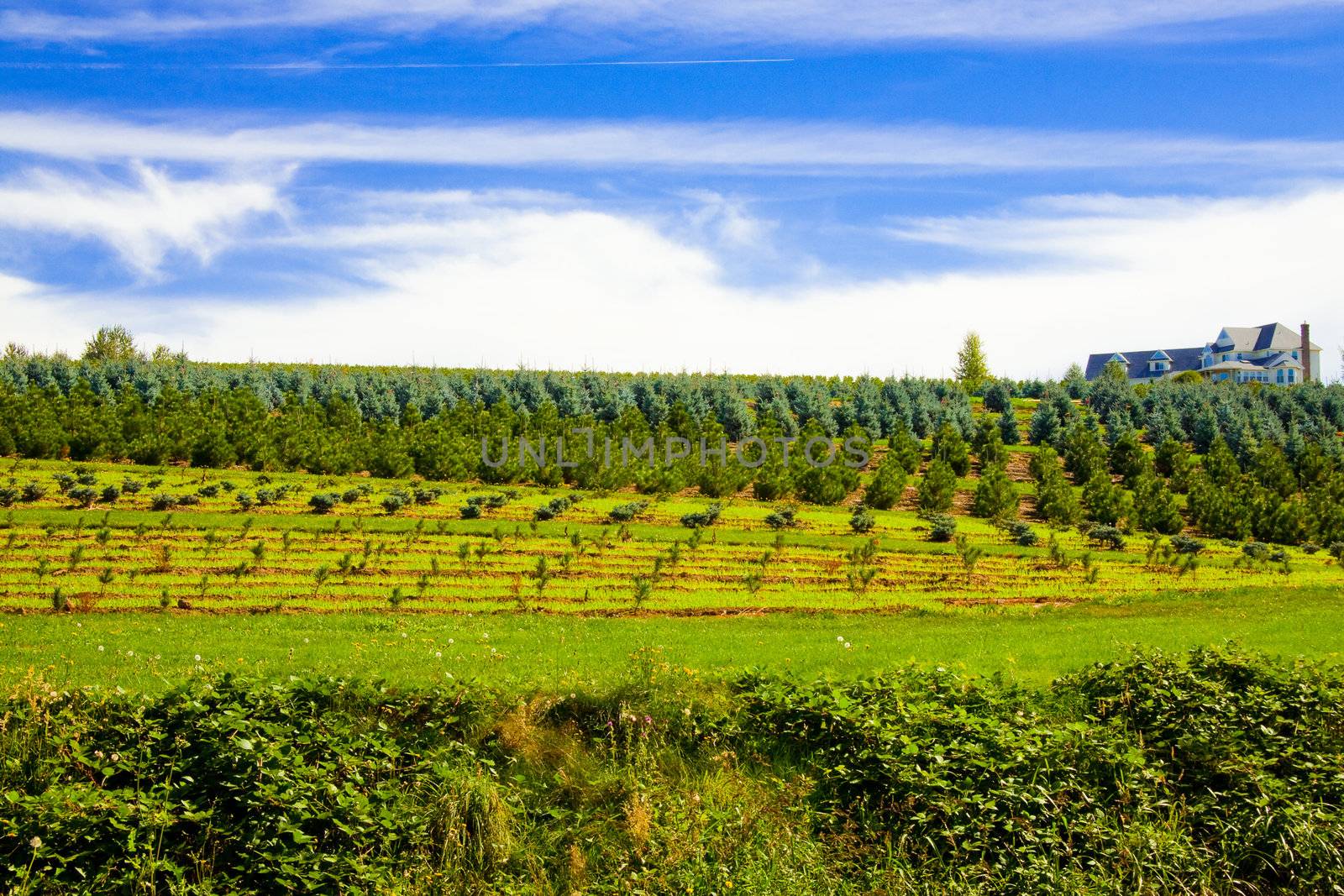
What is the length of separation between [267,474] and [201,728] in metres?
26.6

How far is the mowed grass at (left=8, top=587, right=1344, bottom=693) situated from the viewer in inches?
428

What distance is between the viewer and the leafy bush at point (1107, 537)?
27703 millimetres

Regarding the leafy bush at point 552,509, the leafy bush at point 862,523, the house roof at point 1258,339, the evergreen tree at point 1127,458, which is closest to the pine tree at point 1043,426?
the evergreen tree at point 1127,458

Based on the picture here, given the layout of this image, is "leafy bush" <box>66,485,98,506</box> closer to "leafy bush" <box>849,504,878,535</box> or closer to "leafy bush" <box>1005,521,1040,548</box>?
"leafy bush" <box>849,504,878,535</box>

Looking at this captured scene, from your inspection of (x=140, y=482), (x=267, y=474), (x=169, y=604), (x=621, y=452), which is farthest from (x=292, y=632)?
(x=621, y=452)

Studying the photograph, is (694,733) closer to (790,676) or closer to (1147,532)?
(790,676)

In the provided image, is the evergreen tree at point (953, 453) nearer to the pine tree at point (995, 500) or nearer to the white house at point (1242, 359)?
the pine tree at point (995, 500)

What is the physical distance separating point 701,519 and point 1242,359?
84335 mm

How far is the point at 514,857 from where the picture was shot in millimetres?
7883

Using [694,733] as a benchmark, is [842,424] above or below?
above

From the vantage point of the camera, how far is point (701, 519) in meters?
27.8

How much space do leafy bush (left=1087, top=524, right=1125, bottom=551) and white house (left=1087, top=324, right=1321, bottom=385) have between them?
202ft

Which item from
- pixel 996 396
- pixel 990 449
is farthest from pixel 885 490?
pixel 996 396

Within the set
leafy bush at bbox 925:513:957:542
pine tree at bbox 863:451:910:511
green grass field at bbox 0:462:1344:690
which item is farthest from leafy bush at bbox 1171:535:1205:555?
pine tree at bbox 863:451:910:511
